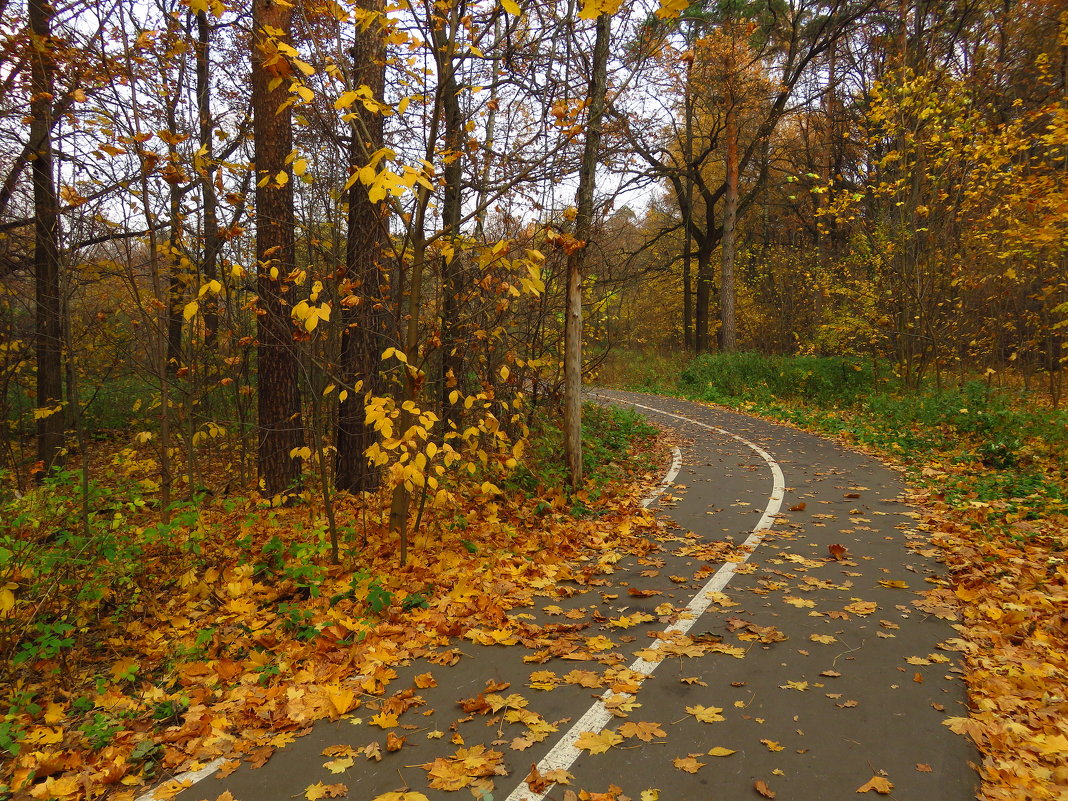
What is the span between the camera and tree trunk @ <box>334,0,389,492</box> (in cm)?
808

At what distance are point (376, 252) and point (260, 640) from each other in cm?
509

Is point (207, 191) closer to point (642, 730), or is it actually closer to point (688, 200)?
point (642, 730)

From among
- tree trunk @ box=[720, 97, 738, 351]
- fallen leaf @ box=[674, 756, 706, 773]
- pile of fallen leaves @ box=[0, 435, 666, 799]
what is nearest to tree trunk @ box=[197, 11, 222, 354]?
pile of fallen leaves @ box=[0, 435, 666, 799]

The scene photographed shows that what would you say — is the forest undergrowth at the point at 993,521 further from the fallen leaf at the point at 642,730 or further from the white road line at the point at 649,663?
the white road line at the point at 649,663

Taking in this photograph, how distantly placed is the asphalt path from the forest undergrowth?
22cm

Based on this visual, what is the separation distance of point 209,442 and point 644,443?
9.21 metres

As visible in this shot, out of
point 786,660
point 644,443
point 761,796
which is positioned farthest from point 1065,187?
point 761,796

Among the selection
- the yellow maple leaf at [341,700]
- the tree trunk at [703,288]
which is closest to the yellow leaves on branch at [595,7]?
the yellow maple leaf at [341,700]

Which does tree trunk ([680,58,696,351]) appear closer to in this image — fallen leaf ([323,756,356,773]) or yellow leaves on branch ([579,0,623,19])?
yellow leaves on branch ([579,0,623,19])

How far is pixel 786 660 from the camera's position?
A: 4426mm

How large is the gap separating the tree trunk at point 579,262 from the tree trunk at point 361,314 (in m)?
2.78

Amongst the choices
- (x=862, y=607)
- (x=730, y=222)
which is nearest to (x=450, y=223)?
(x=862, y=607)

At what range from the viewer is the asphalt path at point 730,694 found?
325cm

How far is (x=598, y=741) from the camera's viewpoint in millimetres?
3551
